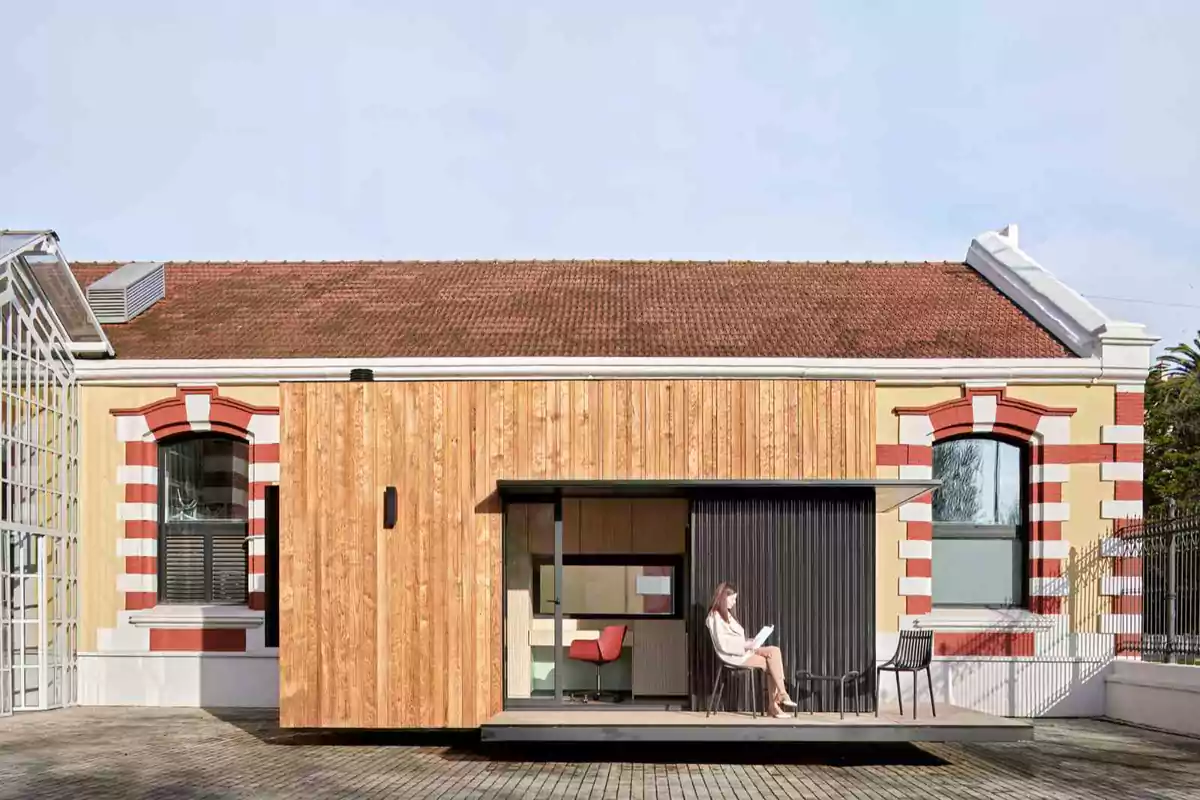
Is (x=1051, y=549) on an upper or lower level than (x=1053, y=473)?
lower

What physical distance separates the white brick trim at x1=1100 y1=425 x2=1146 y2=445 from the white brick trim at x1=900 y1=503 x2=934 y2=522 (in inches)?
96.5

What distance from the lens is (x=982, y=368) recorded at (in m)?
17.5

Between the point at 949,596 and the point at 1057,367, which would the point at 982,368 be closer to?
the point at 1057,367

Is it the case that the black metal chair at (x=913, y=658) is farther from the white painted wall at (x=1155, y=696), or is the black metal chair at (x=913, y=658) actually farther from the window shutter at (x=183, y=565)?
the window shutter at (x=183, y=565)

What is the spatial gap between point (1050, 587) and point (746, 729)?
20.7 feet

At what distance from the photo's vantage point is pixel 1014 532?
58.0 ft

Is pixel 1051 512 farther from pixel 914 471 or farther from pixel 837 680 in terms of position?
pixel 837 680

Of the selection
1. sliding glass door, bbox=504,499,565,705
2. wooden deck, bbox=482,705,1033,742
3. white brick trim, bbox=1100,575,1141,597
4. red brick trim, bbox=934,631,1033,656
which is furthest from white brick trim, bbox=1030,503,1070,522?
sliding glass door, bbox=504,499,565,705

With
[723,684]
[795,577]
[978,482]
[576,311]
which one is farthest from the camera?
[576,311]

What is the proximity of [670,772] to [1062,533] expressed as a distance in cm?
725

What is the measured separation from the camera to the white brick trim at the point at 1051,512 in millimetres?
17344

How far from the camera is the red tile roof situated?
18.5 metres

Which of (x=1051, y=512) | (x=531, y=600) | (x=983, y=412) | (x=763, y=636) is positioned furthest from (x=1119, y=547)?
(x=531, y=600)

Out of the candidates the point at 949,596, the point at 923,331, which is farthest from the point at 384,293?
the point at 949,596
